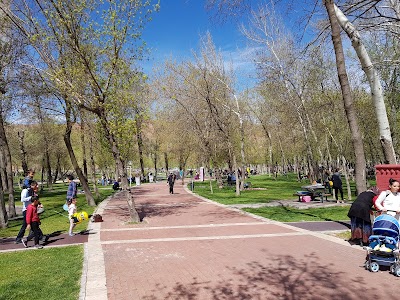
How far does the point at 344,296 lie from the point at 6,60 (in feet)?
55.4

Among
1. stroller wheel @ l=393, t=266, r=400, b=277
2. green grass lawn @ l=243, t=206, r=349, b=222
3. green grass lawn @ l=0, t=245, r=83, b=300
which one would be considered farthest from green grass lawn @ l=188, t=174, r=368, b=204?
stroller wheel @ l=393, t=266, r=400, b=277

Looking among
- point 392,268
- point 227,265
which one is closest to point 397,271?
point 392,268

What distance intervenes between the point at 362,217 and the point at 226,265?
3.61 meters

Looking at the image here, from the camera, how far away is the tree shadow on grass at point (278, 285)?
5711mm

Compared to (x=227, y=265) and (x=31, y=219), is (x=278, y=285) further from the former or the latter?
(x=31, y=219)

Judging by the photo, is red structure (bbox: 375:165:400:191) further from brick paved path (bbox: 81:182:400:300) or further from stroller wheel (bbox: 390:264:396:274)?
stroller wheel (bbox: 390:264:396:274)

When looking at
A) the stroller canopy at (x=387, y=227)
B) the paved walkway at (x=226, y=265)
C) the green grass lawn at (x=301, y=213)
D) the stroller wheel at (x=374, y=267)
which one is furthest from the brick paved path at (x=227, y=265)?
the green grass lawn at (x=301, y=213)

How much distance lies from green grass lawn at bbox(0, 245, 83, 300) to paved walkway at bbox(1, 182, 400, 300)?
27cm

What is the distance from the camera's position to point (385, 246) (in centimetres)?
676

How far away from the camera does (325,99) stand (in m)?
24.5

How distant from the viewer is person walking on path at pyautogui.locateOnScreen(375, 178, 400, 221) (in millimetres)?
7461

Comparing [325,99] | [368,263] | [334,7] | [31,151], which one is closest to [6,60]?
[334,7]

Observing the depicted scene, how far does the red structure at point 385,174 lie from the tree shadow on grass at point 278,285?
10.6ft

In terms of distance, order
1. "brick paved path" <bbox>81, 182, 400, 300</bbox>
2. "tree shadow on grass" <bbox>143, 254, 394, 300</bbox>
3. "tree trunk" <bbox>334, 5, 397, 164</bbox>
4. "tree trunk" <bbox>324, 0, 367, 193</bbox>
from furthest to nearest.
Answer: "tree trunk" <bbox>324, 0, 367, 193</bbox>, "tree trunk" <bbox>334, 5, 397, 164</bbox>, "brick paved path" <bbox>81, 182, 400, 300</bbox>, "tree shadow on grass" <bbox>143, 254, 394, 300</bbox>
